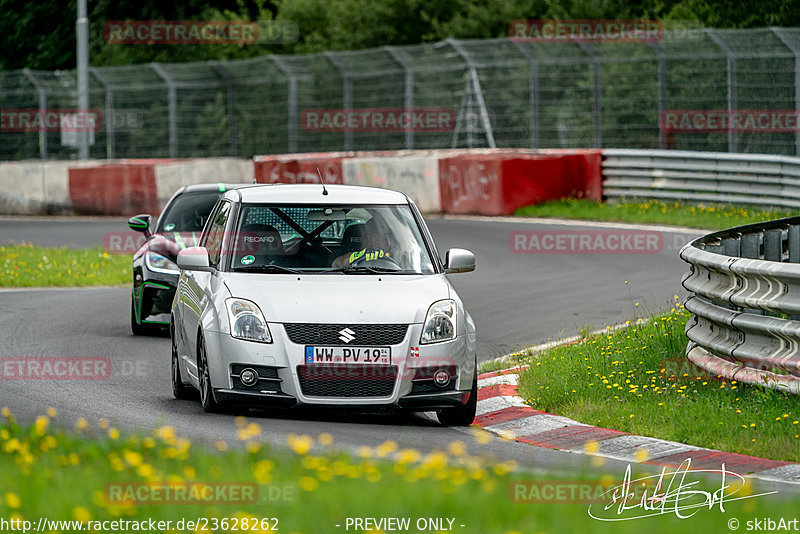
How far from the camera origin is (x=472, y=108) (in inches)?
1218

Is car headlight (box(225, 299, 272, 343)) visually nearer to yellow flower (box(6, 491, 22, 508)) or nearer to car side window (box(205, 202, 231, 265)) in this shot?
car side window (box(205, 202, 231, 265))

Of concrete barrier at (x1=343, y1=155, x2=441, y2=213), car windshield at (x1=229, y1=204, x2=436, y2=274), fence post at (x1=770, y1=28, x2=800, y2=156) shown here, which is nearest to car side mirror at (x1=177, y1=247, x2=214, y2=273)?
car windshield at (x1=229, y1=204, x2=436, y2=274)

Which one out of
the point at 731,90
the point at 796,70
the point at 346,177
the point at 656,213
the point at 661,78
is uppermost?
the point at 796,70

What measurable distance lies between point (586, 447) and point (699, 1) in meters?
30.8

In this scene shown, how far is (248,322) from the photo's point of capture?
9.28 meters

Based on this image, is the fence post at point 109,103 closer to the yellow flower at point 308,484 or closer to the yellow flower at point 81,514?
the yellow flower at point 308,484

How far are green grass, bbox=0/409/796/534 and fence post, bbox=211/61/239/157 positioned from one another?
27.6 m

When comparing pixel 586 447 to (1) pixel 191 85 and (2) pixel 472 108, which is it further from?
(1) pixel 191 85

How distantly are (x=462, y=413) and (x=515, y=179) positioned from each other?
1776cm

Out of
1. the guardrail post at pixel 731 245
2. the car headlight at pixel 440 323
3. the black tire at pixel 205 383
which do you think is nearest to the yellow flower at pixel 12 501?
the black tire at pixel 205 383

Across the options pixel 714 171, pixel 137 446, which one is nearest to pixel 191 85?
pixel 714 171

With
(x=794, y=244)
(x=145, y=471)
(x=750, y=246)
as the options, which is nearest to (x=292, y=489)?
(x=145, y=471)

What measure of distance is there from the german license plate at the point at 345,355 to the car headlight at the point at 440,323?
0.99ft

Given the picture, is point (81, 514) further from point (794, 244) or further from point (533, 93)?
point (533, 93)
